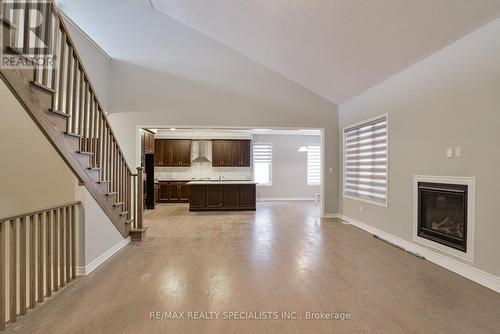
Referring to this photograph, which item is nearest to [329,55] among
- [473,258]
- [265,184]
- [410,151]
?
[410,151]

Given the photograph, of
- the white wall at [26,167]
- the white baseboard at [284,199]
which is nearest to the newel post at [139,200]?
the white wall at [26,167]

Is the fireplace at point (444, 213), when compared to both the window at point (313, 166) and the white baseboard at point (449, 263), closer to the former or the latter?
the white baseboard at point (449, 263)

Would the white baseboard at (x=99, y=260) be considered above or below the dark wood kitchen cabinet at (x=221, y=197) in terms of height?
below

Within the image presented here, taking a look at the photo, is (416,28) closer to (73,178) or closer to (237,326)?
(237,326)

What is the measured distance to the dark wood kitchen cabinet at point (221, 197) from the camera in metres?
7.60

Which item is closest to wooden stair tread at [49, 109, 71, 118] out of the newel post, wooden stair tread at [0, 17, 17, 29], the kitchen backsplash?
wooden stair tread at [0, 17, 17, 29]

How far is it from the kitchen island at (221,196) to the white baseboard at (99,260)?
3368mm

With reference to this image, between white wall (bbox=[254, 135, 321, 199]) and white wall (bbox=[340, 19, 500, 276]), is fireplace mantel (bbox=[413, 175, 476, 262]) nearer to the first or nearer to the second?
white wall (bbox=[340, 19, 500, 276])

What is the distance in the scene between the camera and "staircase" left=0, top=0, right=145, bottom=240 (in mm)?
2139

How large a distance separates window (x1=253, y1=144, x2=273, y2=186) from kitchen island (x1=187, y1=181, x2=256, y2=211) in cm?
248

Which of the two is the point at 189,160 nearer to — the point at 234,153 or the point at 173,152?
the point at 173,152

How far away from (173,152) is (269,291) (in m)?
7.53

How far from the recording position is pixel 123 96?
6.11 m

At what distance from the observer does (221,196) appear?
766 centimetres
